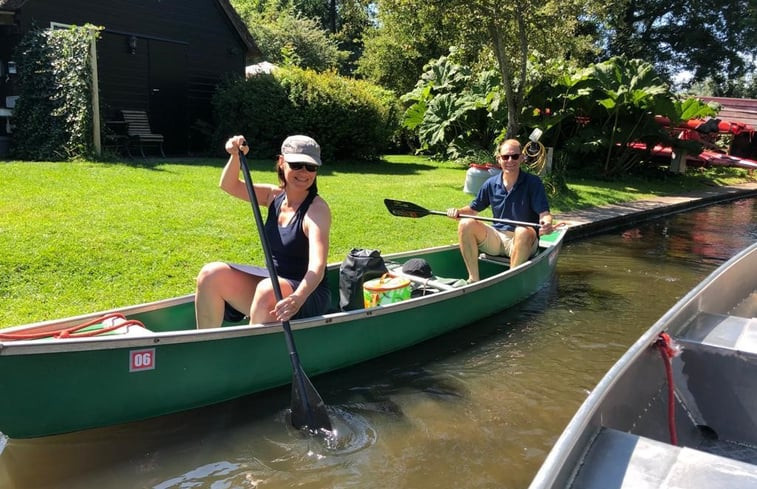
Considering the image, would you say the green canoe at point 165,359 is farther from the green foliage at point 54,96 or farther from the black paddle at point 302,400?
the green foliage at point 54,96

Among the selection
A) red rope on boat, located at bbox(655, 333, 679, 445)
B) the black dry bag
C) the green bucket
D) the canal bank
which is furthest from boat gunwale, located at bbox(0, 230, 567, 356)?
the canal bank

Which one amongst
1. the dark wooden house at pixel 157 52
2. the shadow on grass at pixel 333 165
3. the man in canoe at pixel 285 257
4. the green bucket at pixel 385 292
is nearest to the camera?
the man in canoe at pixel 285 257

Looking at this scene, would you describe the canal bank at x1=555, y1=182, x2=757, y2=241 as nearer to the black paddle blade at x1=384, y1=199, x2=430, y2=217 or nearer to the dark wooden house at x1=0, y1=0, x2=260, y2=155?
the black paddle blade at x1=384, y1=199, x2=430, y2=217

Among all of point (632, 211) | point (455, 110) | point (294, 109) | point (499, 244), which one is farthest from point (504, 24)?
point (499, 244)

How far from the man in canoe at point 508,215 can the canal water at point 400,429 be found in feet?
2.14

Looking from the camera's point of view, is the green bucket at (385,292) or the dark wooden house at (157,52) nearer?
the green bucket at (385,292)

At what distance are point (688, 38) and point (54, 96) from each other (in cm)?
2945

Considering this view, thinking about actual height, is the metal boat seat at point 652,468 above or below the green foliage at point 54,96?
below

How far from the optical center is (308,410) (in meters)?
3.80

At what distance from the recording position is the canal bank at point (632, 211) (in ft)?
34.1

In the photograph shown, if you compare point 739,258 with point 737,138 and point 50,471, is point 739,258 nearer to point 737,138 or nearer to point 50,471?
point 50,471

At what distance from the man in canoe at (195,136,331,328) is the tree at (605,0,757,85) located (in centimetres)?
3013

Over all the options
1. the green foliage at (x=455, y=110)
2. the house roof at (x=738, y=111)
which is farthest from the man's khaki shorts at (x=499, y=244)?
the house roof at (x=738, y=111)

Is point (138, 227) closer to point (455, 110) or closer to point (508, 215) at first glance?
point (508, 215)
